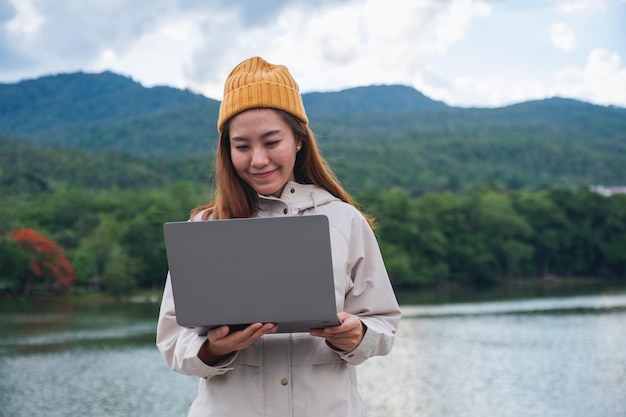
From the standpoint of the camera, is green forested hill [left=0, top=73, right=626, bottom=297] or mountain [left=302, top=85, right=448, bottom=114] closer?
green forested hill [left=0, top=73, right=626, bottom=297]

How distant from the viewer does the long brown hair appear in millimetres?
1817

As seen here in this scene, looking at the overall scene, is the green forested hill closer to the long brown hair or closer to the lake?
the long brown hair

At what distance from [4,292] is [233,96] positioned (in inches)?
1546

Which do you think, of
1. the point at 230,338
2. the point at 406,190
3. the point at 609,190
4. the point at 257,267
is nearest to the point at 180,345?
the point at 230,338

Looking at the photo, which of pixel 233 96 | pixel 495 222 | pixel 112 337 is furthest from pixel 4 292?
pixel 233 96

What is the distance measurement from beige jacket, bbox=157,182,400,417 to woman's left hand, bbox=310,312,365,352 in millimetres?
26

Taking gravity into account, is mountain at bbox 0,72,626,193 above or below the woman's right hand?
above

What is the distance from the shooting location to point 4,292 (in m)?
38.0

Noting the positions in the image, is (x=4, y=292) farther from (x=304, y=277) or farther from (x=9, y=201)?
(x=304, y=277)

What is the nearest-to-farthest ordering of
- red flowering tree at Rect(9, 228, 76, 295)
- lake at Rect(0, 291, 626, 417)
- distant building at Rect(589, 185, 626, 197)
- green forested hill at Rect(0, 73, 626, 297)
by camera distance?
lake at Rect(0, 291, 626, 417)
red flowering tree at Rect(9, 228, 76, 295)
green forested hill at Rect(0, 73, 626, 297)
distant building at Rect(589, 185, 626, 197)

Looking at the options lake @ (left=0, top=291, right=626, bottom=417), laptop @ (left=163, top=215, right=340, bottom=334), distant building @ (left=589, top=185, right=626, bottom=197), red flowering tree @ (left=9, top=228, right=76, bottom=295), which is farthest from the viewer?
distant building @ (left=589, top=185, right=626, bottom=197)

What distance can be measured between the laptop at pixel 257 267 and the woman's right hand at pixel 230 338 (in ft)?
0.06

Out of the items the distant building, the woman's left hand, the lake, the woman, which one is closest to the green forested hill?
the woman

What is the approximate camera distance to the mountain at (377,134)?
266 ft
